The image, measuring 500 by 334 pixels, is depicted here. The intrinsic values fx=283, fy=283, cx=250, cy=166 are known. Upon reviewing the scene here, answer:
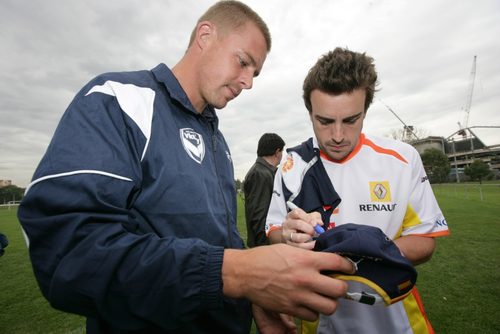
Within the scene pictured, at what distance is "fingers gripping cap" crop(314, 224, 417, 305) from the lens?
1083 mm

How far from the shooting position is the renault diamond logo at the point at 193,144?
158 centimetres

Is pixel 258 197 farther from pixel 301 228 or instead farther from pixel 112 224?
pixel 112 224

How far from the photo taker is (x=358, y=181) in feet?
6.85

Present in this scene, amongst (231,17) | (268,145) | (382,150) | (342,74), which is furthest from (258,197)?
(231,17)

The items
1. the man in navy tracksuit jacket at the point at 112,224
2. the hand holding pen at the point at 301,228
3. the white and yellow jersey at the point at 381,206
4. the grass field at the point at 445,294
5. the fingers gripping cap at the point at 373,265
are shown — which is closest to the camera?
the man in navy tracksuit jacket at the point at 112,224

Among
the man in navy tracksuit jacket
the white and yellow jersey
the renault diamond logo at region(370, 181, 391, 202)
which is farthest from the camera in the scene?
the renault diamond logo at region(370, 181, 391, 202)

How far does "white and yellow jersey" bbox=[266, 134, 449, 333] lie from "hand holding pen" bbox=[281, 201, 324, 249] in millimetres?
537

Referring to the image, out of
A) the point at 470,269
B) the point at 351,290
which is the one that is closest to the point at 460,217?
the point at 470,269

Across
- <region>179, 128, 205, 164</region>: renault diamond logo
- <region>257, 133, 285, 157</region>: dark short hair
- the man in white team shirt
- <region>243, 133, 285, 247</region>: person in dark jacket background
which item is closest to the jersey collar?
the man in white team shirt

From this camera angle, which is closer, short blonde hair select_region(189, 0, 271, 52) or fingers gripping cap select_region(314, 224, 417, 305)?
fingers gripping cap select_region(314, 224, 417, 305)

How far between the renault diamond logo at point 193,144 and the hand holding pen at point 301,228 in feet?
2.02

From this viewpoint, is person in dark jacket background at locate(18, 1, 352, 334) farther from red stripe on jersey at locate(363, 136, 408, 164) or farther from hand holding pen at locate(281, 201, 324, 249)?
red stripe on jersey at locate(363, 136, 408, 164)

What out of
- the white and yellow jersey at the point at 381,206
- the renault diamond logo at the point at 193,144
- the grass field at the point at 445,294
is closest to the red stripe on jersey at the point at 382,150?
the white and yellow jersey at the point at 381,206

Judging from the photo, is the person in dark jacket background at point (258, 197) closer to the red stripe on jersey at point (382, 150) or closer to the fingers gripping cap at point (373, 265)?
the red stripe on jersey at point (382, 150)
